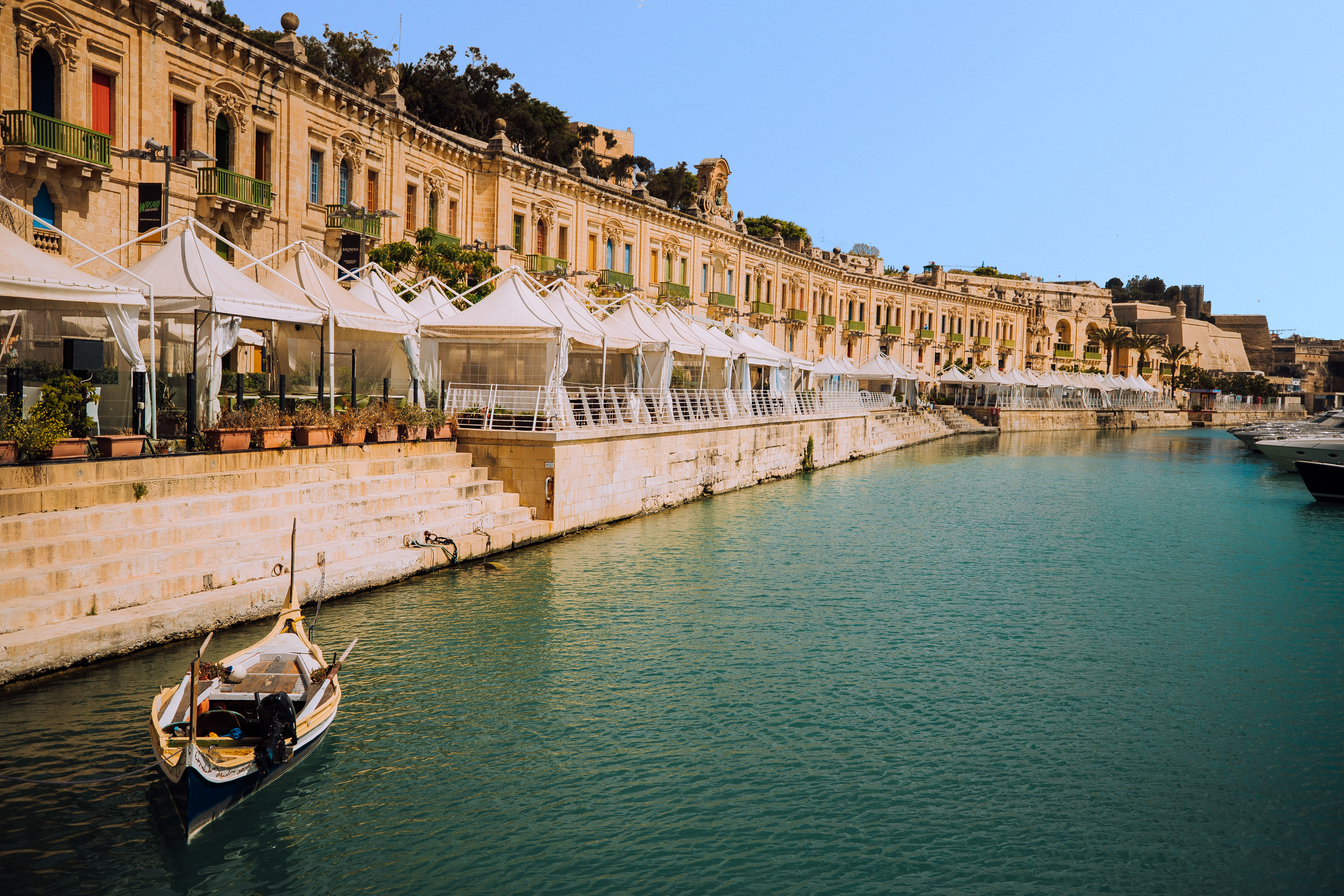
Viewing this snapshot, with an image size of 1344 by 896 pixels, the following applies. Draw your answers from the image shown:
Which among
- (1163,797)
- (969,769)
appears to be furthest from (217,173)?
(1163,797)

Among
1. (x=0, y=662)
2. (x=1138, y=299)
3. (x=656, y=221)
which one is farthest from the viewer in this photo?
(x=1138, y=299)

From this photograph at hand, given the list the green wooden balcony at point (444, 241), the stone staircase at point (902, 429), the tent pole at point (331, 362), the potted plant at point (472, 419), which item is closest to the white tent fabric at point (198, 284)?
the tent pole at point (331, 362)

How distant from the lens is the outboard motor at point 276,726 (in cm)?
772

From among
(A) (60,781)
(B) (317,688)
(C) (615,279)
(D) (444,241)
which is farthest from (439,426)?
(C) (615,279)

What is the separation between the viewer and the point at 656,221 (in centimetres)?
4572

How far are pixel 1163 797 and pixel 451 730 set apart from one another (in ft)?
21.1

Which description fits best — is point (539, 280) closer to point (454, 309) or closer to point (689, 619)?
point (454, 309)

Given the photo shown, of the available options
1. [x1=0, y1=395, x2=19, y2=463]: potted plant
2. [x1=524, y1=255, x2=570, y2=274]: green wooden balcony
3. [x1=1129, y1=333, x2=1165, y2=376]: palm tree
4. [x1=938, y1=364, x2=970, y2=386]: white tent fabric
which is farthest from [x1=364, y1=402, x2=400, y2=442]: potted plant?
[x1=1129, y1=333, x2=1165, y2=376]: palm tree

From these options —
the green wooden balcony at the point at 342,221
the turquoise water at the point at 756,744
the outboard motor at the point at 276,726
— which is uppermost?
the green wooden balcony at the point at 342,221

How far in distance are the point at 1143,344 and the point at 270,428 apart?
100649 millimetres

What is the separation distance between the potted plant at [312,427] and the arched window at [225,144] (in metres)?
10.5

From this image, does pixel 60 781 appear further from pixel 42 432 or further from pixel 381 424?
pixel 381 424

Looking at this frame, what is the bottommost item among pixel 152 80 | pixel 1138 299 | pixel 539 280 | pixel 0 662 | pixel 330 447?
pixel 0 662

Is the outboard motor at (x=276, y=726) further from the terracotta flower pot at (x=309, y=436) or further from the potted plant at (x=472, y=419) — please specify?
the potted plant at (x=472, y=419)
